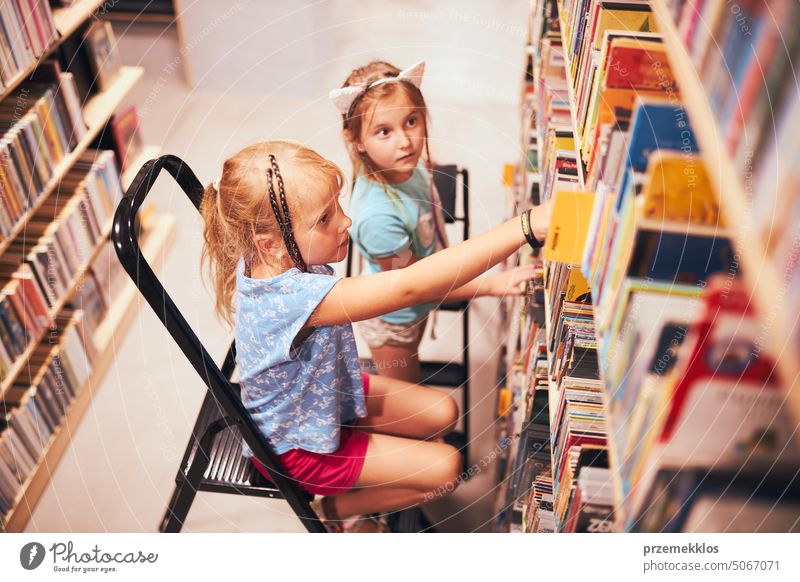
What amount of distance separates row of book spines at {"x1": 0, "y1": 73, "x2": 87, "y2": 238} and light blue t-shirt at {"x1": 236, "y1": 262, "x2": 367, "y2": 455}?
44.7 inches

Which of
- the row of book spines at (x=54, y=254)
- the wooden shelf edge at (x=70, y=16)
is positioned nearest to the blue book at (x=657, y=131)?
the row of book spines at (x=54, y=254)

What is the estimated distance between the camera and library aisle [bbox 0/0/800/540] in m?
0.78

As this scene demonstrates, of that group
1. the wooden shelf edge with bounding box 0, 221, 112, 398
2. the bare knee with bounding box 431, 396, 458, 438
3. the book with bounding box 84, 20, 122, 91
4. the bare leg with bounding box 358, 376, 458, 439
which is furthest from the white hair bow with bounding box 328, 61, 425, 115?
the book with bounding box 84, 20, 122, 91

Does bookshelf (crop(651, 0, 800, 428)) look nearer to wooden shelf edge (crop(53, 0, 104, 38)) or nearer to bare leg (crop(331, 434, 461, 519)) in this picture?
bare leg (crop(331, 434, 461, 519))

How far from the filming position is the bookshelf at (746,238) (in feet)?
2.20

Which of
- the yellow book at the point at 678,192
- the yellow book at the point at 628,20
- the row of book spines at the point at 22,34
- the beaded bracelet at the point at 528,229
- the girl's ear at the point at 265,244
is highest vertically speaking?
the row of book spines at the point at 22,34

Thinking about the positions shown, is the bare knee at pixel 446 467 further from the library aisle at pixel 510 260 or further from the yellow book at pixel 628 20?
→ the yellow book at pixel 628 20

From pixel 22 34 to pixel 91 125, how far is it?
1.57ft

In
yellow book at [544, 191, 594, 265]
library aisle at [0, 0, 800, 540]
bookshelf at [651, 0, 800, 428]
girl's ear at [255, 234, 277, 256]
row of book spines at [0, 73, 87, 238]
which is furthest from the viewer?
row of book spines at [0, 73, 87, 238]

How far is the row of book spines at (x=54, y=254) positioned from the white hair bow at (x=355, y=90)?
130cm

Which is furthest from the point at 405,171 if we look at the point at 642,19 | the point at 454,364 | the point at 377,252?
the point at 454,364

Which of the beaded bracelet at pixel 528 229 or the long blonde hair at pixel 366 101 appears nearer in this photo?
the beaded bracelet at pixel 528 229
